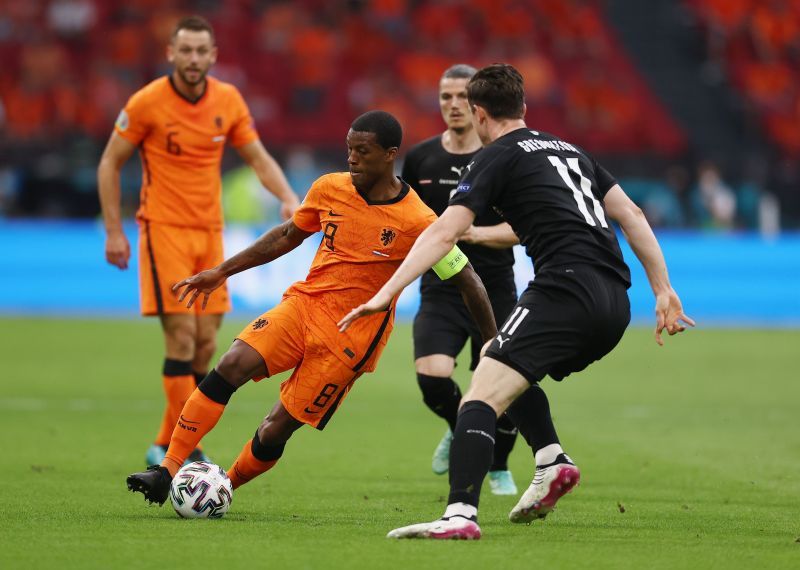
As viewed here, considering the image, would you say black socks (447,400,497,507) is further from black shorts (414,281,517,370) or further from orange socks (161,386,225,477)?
black shorts (414,281,517,370)

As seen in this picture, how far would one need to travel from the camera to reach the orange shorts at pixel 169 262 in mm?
9023

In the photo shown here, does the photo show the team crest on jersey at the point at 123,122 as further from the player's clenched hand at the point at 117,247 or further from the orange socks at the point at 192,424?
the orange socks at the point at 192,424

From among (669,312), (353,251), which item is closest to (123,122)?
(353,251)

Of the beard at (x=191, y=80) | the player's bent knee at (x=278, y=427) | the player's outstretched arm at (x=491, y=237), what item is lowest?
the player's bent knee at (x=278, y=427)

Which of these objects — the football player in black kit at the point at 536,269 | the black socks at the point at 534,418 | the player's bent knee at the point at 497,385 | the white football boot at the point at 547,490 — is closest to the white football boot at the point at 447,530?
the football player in black kit at the point at 536,269

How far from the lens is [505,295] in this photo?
28.5 feet

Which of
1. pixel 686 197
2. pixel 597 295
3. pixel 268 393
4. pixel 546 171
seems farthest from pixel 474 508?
pixel 686 197

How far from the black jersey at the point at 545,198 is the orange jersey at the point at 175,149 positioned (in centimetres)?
342

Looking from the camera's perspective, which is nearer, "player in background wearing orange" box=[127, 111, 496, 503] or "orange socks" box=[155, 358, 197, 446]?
"player in background wearing orange" box=[127, 111, 496, 503]

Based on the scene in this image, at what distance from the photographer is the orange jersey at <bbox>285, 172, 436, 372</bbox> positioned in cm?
686

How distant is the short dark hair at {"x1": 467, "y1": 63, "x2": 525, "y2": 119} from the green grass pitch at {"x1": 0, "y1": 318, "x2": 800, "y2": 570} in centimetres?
202

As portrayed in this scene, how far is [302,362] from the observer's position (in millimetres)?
6934

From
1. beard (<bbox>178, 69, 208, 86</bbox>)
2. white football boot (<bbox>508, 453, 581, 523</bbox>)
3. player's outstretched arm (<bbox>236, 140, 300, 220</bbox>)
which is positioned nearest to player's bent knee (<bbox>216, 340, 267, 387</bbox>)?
white football boot (<bbox>508, 453, 581, 523</bbox>)

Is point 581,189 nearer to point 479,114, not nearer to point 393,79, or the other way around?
point 479,114
